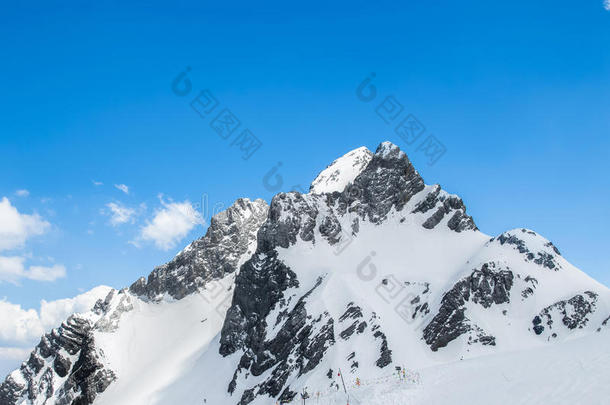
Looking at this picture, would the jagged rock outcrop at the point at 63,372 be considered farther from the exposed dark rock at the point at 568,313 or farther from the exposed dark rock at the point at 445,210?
the exposed dark rock at the point at 568,313

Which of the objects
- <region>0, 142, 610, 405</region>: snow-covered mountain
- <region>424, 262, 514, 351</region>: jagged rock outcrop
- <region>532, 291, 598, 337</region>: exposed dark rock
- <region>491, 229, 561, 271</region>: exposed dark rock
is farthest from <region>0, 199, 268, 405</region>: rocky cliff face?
<region>532, 291, 598, 337</region>: exposed dark rock

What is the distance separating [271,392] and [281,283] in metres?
25.2

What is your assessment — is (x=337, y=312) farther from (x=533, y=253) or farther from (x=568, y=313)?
(x=533, y=253)

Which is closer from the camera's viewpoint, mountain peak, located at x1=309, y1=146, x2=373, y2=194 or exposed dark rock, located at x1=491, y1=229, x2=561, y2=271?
exposed dark rock, located at x1=491, y1=229, x2=561, y2=271

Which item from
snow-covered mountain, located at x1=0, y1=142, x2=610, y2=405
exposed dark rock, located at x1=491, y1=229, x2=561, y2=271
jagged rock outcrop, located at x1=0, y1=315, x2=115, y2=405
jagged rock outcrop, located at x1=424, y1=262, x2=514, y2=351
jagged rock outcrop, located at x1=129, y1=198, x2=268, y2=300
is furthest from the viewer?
jagged rock outcrop, located at x1=129, y1=198, x2=268, y2=300

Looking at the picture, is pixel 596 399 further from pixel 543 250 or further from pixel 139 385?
pixel 139 385

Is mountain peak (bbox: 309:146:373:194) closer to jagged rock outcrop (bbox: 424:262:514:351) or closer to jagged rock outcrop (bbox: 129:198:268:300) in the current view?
jagged rock outcrop (bbox: 129:198:268:300)

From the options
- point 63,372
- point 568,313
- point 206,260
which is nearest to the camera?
point 568,313

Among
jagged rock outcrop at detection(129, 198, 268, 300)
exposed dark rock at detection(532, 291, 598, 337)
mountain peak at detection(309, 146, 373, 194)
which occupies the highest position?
jagged rock outcrop at detection(129, 198, 268, 300)

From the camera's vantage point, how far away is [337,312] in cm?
6894

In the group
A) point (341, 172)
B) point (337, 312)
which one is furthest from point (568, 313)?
point (341, 172)

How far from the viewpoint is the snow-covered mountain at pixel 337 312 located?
59.1 meters

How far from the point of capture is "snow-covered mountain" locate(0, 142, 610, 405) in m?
59.1

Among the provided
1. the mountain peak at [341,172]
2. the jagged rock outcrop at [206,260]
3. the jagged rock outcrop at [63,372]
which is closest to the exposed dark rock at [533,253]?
the mountain peak at [341,172]
